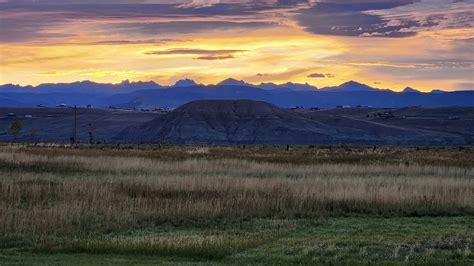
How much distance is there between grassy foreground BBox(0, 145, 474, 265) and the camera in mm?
16516

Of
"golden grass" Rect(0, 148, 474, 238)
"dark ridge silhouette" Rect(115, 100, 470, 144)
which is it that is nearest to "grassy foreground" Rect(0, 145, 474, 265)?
"golden grass" Rect(0, 148, 474, 238)

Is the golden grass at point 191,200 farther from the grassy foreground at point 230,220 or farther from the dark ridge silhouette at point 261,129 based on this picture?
the dark ridge silhouette at point 261,129

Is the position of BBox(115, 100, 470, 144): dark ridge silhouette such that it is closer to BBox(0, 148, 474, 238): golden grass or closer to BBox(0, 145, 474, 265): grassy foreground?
BBox(0, 145, 474, 265): grassy foreground

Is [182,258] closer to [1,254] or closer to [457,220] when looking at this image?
[1,254]

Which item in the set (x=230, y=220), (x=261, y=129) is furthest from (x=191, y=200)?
(x=261, y=129)

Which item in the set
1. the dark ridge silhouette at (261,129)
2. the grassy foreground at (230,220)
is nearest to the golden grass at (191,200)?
the grassy foreground at (230,220)

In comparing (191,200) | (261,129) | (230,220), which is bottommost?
(261,129)

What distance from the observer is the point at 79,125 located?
6580 inches

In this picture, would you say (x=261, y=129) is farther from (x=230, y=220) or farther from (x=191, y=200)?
(x=230, y=220)

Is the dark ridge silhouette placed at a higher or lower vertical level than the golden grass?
lower

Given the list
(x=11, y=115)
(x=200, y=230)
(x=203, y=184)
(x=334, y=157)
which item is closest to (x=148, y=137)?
(x=11, y=115)

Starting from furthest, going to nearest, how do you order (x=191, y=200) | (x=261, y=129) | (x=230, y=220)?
(x=261, y=129) → (x=191, y=200) → (x=230, y=220)

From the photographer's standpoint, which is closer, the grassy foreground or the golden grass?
the grassy foreground

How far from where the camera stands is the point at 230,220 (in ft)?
76.2
